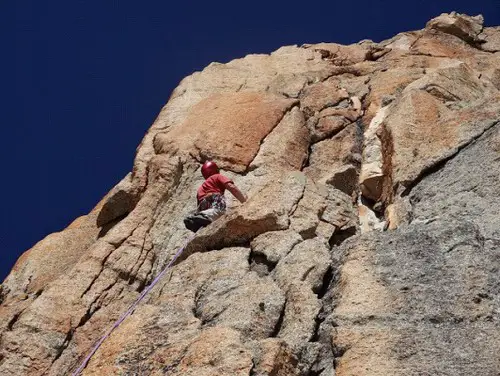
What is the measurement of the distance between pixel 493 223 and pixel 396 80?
972cm

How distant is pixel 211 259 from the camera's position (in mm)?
10180

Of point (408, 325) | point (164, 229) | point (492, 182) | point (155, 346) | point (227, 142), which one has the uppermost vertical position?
point (227, 142)

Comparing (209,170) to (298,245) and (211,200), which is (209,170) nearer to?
(211,200)

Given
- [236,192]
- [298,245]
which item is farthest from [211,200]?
[298,245]

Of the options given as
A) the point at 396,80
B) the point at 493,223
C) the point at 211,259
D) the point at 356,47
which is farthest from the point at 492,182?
the point at 356,47

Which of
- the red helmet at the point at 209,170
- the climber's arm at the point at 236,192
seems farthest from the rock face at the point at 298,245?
the climber's arm at the point at 236,192

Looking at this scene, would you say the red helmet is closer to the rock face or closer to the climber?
the climber

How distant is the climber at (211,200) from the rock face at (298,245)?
0.76 m

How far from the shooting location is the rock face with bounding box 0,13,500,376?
754cm

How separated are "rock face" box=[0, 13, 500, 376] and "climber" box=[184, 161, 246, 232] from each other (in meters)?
0.76

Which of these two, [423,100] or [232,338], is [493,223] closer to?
[232,338]

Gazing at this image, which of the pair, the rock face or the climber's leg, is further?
the climber's leg

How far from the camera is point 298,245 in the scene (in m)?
9.88

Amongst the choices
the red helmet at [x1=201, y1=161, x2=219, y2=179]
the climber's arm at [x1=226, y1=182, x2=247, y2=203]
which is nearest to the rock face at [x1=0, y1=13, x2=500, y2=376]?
the red helmet at [x1=201, y1=161, x2=219, y2=179]
